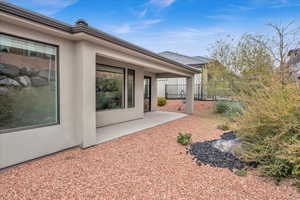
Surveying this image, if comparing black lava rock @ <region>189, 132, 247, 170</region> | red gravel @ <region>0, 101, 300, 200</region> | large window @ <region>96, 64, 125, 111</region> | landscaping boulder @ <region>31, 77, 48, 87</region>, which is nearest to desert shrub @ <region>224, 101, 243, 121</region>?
black lava rock @ <region>189, 132, 247, 170</region>

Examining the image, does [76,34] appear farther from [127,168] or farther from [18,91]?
[127,168]

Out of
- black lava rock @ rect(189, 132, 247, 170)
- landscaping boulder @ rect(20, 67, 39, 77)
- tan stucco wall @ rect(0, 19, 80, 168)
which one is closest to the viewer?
tan stucco wall @ rect(0, 19, 80, 168)

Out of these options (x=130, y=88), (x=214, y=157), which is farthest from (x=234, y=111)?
(x=130, y=88)

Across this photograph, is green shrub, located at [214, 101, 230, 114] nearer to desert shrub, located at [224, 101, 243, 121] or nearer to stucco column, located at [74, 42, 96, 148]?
desert shrub, located at [224, 101, 243, 121]

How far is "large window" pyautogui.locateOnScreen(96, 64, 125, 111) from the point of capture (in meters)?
6.31

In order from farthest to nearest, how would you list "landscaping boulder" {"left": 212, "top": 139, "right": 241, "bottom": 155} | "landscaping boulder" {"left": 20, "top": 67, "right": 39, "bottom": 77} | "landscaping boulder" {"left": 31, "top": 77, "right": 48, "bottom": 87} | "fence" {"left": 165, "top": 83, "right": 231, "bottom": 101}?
"fence" {"left": 165, "top": 83, "right": 231, "bottom": 101}
"landscaping boulder" {"left": 212, "top": 139, "right": 241, "bottom": 155}
"landscaping boulder" {"left": 31, "top": 77, "right": 48, "bottom": 87}
"landscaping boulder" {"left": 20, "top": 67, "right": 39, "bottom": 77}

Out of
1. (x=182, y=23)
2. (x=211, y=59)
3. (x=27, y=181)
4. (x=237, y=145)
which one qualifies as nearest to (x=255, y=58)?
(x=211, y=59)

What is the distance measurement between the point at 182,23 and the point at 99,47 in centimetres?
848

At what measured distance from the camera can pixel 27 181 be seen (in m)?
2.70

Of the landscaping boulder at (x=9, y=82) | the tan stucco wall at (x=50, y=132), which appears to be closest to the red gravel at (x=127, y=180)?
the tan stucco wall at (x=50, y=132)

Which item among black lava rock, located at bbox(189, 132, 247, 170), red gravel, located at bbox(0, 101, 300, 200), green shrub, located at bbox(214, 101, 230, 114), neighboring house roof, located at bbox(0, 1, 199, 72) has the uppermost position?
neighboring house roof, located at bbox(0, 1, 199, 72)

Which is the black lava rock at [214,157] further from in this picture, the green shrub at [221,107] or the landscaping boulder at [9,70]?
the green shrub at [221,107]

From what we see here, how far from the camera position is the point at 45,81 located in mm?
3773

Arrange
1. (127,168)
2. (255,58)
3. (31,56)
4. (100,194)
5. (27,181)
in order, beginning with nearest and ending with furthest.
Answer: (100,194), (27,181), (127,168), (31,56), (255,58)
